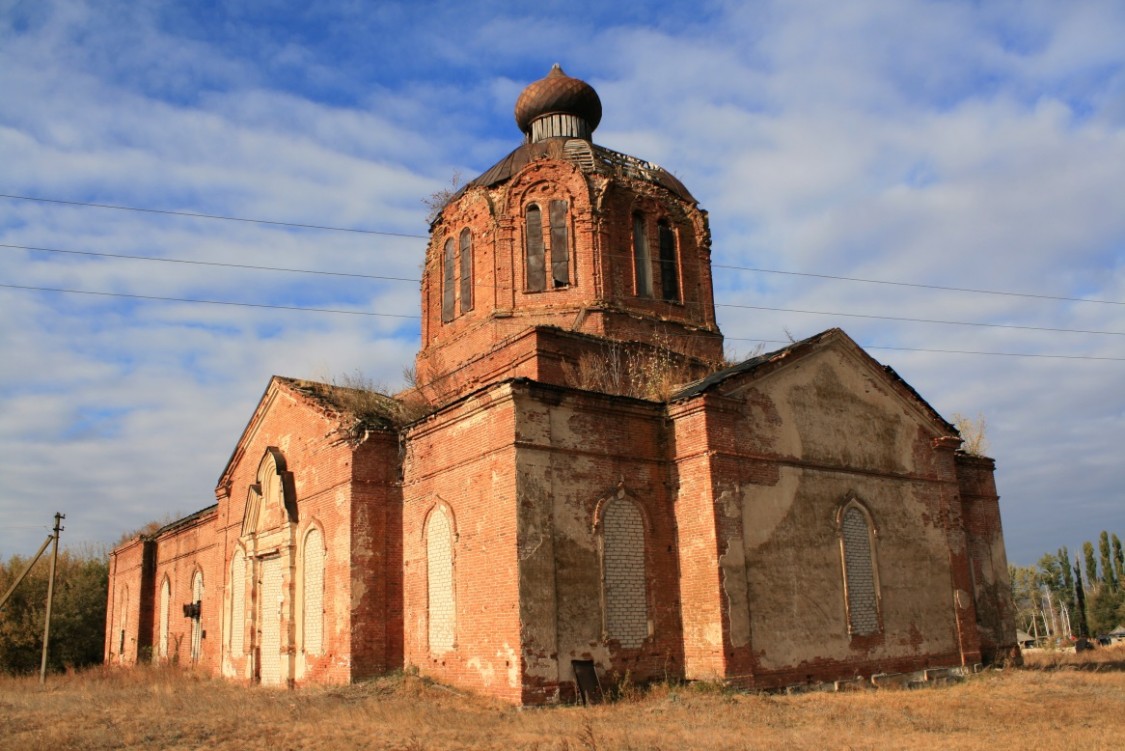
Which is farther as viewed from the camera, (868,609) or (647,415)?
(868,609)

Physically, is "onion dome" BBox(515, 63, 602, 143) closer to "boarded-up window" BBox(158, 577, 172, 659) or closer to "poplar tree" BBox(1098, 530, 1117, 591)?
"boarded-up window" BBox(158, 577, 172, 659)

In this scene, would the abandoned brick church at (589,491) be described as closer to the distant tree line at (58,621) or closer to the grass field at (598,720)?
the grass field at (598,720)

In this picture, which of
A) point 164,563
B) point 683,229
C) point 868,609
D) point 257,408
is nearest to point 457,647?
point 868,609

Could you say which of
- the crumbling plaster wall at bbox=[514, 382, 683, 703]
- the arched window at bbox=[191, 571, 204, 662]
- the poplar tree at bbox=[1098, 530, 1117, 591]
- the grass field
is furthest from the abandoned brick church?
the poplar tree at bbox=[1098, 530, 1117, 591]

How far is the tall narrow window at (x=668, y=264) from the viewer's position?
1917 centimetres

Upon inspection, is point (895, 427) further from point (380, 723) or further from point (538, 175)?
point (380, 723)

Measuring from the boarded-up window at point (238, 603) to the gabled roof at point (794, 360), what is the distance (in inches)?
414

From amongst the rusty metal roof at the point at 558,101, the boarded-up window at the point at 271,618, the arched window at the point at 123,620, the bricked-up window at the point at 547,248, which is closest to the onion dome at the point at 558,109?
the rusty metal roof at the point at 558,101

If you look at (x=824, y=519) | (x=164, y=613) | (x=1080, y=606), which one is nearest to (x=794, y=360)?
(x=824, y=519)

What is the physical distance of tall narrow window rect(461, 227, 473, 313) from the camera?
62.9ft

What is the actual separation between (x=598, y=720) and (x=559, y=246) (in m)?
10.1

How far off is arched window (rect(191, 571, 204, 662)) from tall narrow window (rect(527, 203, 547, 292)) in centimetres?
1217

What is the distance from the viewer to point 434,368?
19.2 m

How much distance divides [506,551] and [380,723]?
2.81 meters
